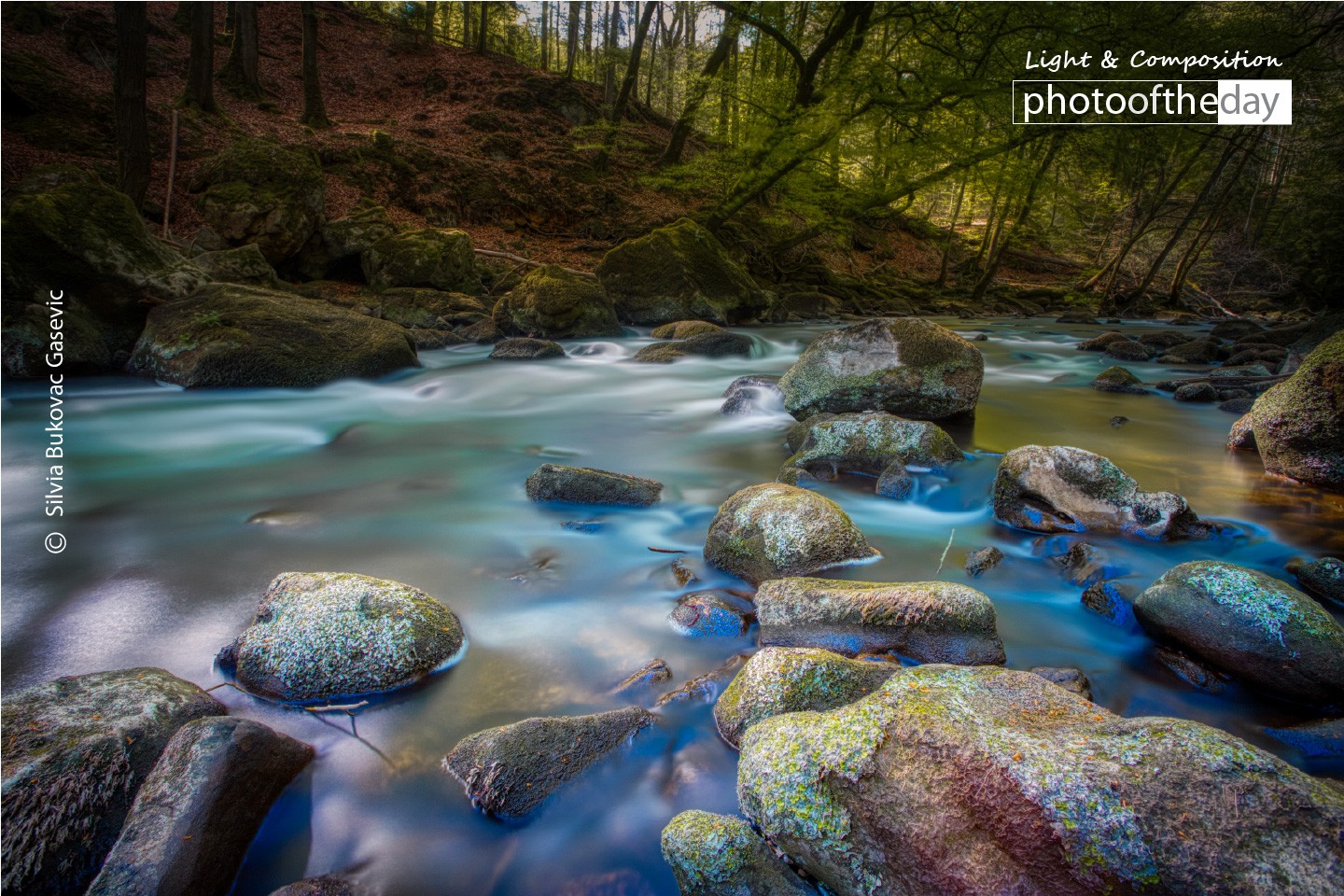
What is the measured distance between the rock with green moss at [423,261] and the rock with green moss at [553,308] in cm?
200

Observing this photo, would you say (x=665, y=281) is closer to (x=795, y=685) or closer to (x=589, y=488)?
(x=589, y=488)

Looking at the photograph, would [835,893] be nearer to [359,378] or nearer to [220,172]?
[359,378]

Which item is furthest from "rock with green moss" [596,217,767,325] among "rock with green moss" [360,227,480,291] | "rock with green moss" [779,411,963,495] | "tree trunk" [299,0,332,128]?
"tree trunk" [299,0,332,128]

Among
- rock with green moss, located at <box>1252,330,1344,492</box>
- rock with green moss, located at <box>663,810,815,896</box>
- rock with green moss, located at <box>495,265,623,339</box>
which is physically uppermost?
rock with green moss, located at <box>495,265,623,339</box>

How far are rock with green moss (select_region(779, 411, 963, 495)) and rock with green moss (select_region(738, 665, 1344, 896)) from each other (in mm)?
3253

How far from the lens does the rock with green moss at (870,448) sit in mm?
5004

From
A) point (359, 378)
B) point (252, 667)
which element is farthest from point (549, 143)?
point (252, 667)

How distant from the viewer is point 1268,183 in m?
23.9

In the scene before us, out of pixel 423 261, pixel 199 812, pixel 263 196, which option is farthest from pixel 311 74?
pixel 199 812

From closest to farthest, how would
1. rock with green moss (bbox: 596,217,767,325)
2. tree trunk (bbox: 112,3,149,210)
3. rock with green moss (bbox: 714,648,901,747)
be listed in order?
rock with green moss (bbox: 714,648,901,747), tree trunk (bbox: 112,3,149,210), rock with green moss (bbox: 596,217,767,325)

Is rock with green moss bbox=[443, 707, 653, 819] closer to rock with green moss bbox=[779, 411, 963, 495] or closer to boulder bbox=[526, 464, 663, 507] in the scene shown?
boulder bbox=[526, 464, 663, 507]

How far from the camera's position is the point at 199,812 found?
1.75m

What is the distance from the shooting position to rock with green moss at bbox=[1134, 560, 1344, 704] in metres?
2.46

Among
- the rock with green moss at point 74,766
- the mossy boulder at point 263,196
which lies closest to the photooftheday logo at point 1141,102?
the mossy boulder at point 263,196
